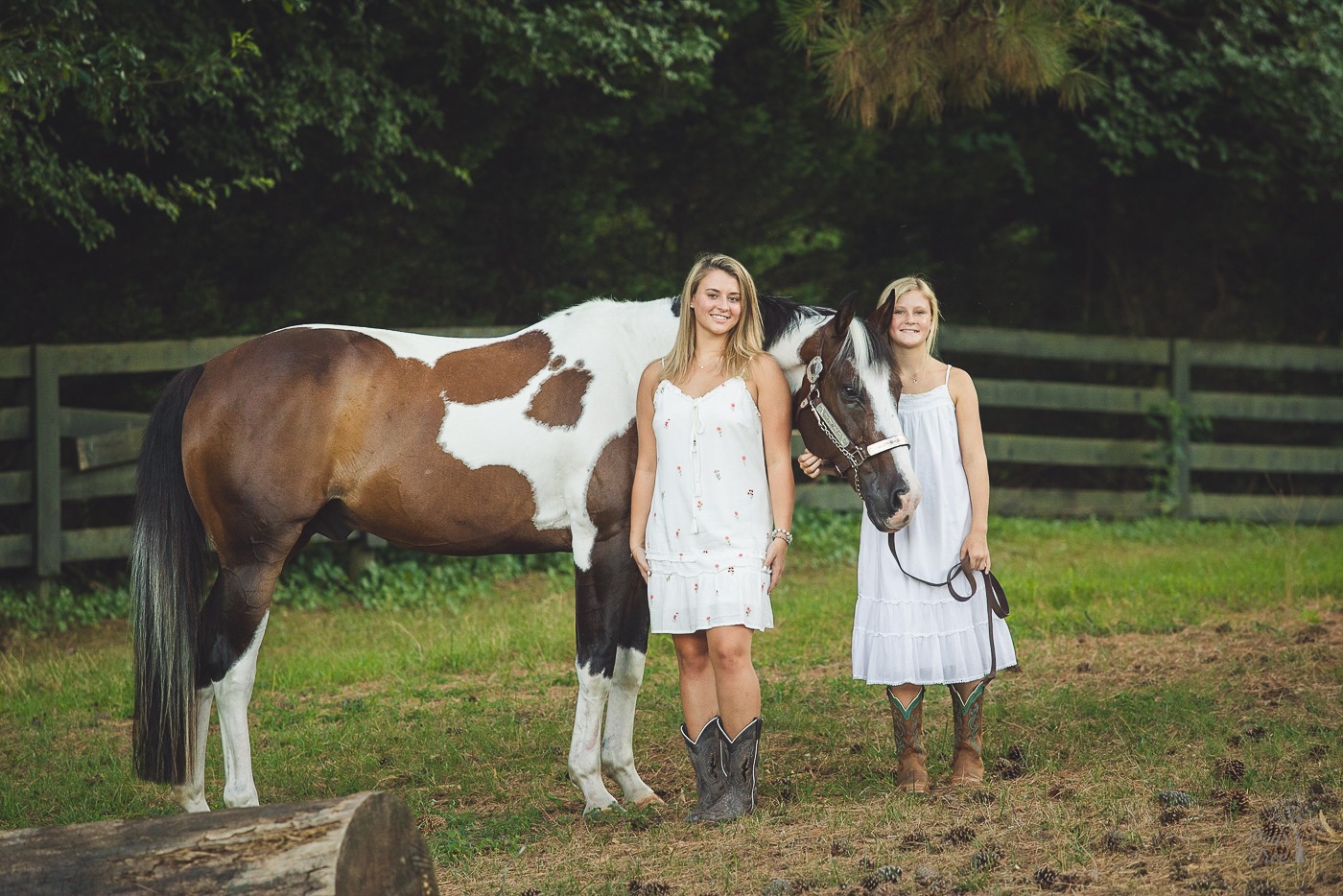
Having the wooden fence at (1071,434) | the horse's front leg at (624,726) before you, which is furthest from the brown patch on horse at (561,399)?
the wooden fence at (1071,434)

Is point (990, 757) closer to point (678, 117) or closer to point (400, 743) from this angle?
point (400, 743)

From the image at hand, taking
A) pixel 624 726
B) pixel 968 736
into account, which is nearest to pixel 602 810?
pixel 624 726

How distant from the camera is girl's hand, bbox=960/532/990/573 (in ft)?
13.3

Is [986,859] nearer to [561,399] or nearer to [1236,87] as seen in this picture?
[561,399]

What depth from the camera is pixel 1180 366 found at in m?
10.6

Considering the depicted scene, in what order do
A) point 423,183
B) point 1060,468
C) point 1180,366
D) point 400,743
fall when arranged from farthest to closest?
point 1060,468 → point 1180,366 → point 423,183 → point 400,743

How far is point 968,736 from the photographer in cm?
415

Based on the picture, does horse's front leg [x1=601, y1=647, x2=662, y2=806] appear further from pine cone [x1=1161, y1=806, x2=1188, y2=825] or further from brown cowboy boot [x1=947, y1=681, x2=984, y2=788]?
pine cone [x1=1161, y1=806, x2=1188, y2=825]

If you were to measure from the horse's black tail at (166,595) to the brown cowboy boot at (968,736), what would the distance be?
2516 millimetres

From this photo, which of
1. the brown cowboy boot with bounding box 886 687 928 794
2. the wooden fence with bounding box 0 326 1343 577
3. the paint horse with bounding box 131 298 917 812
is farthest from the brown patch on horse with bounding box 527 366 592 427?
the wooden fence with bounding box 0 326 1343 577

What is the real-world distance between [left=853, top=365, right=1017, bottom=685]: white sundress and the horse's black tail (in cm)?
223

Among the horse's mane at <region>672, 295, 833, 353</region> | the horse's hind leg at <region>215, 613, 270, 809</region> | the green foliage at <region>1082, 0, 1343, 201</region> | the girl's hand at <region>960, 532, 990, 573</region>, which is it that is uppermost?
the green foliage at <region>1082, 0, 1343, 201</region>

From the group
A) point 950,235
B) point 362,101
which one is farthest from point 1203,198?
point 362,101

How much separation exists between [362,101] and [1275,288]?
950 centimetres
